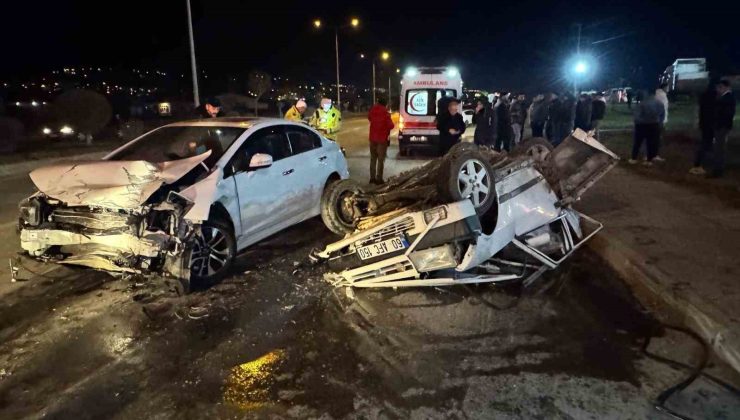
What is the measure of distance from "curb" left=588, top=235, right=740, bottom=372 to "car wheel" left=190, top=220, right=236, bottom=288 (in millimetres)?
4031

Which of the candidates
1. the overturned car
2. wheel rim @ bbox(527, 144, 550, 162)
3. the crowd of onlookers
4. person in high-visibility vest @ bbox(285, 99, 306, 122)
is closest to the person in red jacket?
person in high-visibility vest @ bbox(285, 99, 306, 122)

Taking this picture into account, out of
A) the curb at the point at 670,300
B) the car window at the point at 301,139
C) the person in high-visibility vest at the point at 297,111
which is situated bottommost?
the curb at the point at 670,300

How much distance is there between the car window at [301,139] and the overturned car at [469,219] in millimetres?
969

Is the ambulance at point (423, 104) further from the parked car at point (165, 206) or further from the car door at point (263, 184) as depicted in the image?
the parked car at point (165, 206)

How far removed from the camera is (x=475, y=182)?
214 inches

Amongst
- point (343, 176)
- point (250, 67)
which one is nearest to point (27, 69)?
point (250, 67)

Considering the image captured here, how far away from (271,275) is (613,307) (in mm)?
3410

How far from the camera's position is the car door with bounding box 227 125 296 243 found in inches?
240

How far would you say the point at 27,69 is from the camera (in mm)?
39062

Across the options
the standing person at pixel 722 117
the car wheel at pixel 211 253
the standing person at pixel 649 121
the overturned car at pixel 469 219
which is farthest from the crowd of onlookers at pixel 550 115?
the car wheel at pixel 211 253

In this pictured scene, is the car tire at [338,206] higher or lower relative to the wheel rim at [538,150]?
lower

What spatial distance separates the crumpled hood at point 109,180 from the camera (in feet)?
16.8

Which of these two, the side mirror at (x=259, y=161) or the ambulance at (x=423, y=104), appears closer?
the side mirror at (x=259, y=161)

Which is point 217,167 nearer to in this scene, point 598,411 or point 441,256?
point 441,256
